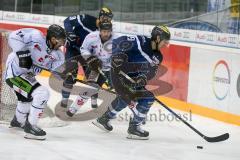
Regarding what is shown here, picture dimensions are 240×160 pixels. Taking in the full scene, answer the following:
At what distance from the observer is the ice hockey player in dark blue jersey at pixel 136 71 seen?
496 cm

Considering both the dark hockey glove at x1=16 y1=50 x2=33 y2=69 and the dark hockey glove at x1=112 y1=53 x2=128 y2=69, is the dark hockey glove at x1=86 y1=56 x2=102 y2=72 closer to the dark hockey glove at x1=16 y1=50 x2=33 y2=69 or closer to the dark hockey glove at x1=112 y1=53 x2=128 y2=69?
the dark hockey glove at x1=112 y1=53 x2=128 y2=69

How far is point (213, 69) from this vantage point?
6.25 m

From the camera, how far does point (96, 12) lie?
9180mm

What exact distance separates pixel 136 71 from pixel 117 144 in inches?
27.4

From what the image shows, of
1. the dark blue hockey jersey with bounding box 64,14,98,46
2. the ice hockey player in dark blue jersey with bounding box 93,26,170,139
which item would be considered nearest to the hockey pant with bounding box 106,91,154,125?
the ice hockey player in dark blue jersey with bounding box 93,26,170,139

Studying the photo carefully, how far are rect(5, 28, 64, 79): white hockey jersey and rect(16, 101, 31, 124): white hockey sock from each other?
10.6 inches

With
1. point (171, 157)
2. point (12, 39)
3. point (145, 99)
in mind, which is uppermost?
point (12, 39)

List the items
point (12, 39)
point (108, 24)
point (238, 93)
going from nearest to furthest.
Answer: point (12, 39) < point (108, 24) < point (238, 93)

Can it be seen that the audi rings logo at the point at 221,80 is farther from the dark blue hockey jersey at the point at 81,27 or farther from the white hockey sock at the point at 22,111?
the white hockey sock at the point at 22,111

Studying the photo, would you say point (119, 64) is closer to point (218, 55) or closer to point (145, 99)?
point (145, 99)

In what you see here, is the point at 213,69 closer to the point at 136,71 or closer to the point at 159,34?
the point at 136,71

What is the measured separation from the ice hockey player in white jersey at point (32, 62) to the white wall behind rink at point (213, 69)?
1.92m

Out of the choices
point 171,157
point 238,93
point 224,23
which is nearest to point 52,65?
point 171,157

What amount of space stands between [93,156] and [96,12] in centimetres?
514
